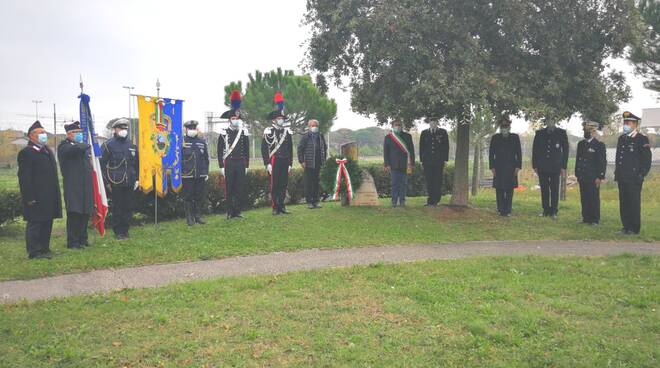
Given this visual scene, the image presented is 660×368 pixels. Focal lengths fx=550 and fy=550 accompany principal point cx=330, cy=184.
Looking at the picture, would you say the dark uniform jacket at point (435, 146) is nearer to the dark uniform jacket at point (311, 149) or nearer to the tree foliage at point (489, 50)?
the tree foliage at point (489, 50)

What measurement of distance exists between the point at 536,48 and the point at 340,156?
4657mm

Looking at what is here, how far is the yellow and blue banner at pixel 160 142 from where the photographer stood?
393 inches

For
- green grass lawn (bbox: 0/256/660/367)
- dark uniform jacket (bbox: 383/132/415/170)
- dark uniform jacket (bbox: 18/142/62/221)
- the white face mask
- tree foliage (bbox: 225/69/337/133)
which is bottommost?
green grass lawn (bbox: 0/256/660/367)

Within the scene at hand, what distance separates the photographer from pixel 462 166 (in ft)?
40.2

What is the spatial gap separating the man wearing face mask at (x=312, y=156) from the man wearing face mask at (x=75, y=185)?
15.4ft

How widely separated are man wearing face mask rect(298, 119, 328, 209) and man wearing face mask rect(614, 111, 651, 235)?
19.6ft

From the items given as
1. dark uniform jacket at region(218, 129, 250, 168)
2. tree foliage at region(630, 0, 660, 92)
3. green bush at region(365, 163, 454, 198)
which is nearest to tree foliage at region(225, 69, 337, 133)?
green bush at region(365, 163, 454, 198)

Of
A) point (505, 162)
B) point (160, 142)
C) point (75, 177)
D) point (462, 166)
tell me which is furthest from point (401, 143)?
point (75, 177)

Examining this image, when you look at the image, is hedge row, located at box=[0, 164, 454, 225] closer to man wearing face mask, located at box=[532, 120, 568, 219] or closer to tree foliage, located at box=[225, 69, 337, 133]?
man wearing face mask, located at box=[532, 120, 568, 219]

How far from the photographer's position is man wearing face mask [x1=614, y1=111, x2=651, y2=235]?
1005 centimetres

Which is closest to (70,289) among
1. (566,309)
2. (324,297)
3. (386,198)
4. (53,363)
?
(53,363)

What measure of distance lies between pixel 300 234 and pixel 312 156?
3.05 metres

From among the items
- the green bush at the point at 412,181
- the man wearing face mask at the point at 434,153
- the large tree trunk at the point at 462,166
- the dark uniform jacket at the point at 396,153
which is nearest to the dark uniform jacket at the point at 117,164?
the dark uniform jacket at the point at 396,153

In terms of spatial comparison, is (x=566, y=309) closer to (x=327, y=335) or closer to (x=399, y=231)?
(x=327, y=335)
